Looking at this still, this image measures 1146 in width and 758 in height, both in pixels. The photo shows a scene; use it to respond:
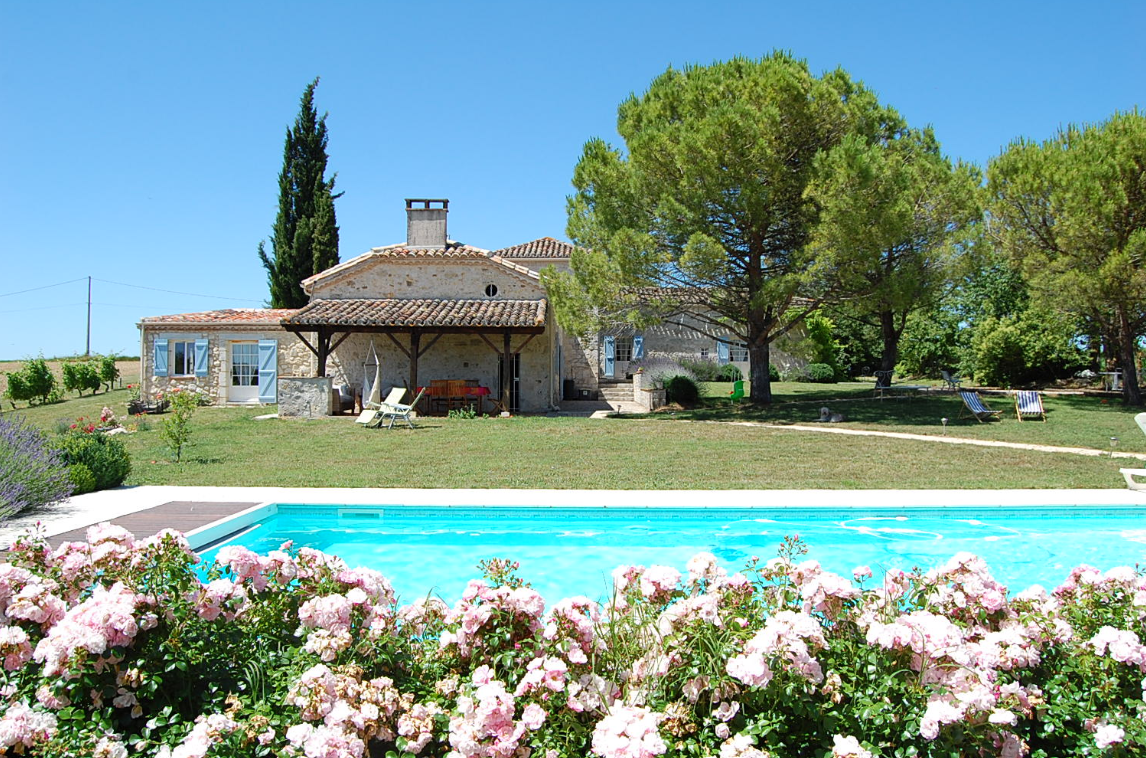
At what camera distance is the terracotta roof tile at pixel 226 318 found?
2186 centimetres

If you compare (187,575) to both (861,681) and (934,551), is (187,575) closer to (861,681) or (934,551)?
(861,681)

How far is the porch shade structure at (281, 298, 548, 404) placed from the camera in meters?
18.8

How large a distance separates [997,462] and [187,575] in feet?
36.3

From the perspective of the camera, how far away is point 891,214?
1599cm

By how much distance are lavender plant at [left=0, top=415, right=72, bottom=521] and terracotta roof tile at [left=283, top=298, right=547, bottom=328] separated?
11131 mm

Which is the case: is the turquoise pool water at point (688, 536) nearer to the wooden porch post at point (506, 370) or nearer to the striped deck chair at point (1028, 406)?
the striped deck chair at point (1028, 406)

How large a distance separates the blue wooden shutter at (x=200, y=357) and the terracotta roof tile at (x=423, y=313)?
12.7 ft

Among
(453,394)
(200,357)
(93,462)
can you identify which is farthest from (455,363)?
(93,462)

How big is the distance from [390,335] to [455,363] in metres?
2.21

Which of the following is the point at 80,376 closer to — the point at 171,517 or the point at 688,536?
the point at 171,517

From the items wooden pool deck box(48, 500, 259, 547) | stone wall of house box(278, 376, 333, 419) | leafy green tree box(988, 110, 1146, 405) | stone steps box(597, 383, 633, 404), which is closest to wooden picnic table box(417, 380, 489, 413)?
stone wall of house box(278, 376, 333, 419)

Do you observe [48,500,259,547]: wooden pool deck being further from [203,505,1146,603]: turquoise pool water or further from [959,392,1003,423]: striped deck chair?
[959,392,1003,423]: striped deck chair

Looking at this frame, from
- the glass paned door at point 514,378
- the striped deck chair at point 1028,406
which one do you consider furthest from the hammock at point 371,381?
the striped deck chair at point 1028,406

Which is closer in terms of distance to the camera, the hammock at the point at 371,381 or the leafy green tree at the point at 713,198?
the leafy green tree at the point at 713,198
